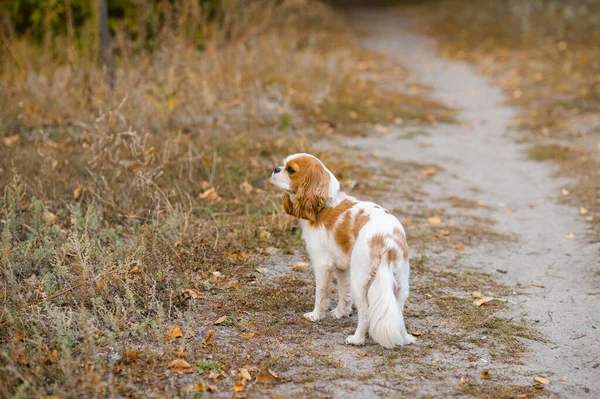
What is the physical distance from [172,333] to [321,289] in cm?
106

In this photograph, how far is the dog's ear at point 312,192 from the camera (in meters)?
4.18

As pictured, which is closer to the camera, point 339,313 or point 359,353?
point 359,353

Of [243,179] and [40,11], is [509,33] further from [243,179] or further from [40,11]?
[243,179]

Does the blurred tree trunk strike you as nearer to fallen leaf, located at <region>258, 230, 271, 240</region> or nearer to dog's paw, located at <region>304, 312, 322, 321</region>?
fallen leaf, located at <region>258, 230, 271, 240</region>

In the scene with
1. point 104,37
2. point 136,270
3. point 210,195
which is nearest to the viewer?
point 136,270

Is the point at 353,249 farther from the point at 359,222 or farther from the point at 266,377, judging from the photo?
the point at 266,377

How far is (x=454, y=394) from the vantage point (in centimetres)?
354

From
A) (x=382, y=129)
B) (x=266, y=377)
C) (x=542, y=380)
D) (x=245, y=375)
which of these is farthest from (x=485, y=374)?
(x=382, y=129)

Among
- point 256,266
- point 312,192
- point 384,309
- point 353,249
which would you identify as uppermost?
point 312,192

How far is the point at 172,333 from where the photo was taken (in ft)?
12.9

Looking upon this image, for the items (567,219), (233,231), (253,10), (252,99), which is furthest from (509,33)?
(233,231)

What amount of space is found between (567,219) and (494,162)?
2.49 metres

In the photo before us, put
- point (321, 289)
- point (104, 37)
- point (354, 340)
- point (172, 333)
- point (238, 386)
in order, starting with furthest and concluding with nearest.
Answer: point (104, 37)
point (321, 289)
point (354, 340)
point (172, 333)
point (238, 386)

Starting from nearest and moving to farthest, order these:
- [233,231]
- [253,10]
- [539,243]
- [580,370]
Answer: [580,370], [233,231], [539,243], [253,10]
